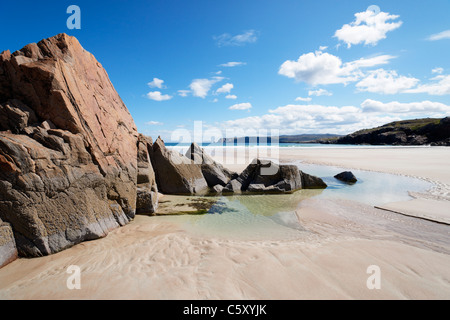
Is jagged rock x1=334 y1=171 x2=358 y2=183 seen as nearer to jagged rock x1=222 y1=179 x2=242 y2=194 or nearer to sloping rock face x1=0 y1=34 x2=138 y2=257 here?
jagged rock x1=222 y1=179 x2=242 y2=194

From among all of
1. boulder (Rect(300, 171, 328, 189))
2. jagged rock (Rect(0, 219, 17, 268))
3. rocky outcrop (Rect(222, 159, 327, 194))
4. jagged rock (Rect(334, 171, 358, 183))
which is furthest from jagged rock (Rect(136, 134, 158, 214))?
jagged rock (Rect(334, 171, 358, 183))

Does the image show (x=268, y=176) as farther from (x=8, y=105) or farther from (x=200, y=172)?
(x=8, y=105)

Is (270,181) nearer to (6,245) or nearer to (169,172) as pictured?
(169,172)

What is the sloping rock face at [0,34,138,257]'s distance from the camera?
5512 millimetres

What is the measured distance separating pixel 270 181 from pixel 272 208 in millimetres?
4218

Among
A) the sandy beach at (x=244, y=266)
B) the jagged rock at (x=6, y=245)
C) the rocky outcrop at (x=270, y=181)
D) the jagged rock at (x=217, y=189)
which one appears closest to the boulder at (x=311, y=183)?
the rocky outcrop at (x=270, y=181)

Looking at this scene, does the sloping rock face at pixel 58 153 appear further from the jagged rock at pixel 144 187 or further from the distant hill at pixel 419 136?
the distant hill at pixel 419 136

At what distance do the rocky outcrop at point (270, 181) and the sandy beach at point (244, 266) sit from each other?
6059mm

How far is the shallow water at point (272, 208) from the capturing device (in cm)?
795

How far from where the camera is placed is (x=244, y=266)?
17.7 ft

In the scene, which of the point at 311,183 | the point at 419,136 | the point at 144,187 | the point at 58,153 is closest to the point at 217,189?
the point at 144,187

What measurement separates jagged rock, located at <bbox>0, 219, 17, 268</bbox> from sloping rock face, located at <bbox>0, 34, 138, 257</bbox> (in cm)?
10

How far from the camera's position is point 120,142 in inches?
365
